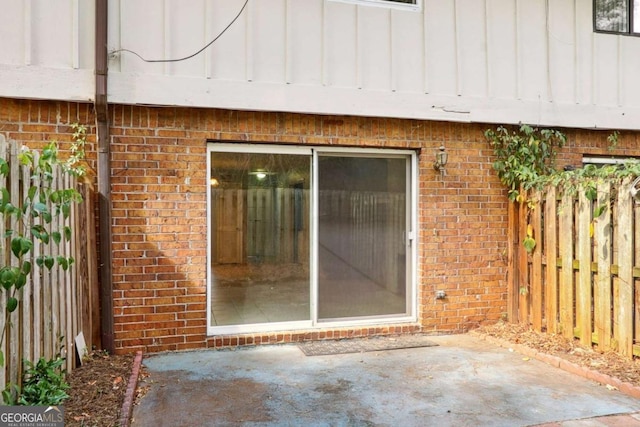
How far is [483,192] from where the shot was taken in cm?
639

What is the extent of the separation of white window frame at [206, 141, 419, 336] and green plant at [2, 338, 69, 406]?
209 cm

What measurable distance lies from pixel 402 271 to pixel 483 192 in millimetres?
1447

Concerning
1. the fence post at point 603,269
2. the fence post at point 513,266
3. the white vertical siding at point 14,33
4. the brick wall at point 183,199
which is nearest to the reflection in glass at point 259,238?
the brick wall at point 183,199

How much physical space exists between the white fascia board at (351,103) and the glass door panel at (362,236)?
647mm

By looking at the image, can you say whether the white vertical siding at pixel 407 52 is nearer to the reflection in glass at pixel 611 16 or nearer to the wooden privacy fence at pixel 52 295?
the reflection in glass at pixel 611 16

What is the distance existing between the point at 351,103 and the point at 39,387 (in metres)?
4.11

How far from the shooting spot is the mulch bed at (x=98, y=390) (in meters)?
3.38

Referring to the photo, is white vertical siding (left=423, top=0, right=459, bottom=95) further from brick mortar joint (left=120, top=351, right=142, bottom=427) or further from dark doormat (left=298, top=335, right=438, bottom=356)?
brick mortar joint (left=120, top=351, right=142, bottom=427)

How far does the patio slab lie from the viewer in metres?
3.66

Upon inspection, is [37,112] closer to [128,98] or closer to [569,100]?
[128,98]

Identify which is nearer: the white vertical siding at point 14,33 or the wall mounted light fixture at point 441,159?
the white vertical siding at point 14,33

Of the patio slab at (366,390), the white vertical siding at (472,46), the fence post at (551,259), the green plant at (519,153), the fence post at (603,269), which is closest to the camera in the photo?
the patio slab at (366,390)

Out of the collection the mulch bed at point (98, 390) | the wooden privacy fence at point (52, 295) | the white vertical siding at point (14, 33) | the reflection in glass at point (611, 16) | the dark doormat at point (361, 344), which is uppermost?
the reflection in glass at point (611, 16)

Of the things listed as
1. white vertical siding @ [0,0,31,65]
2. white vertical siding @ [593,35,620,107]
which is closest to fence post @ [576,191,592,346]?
white vertical siding @ [593,35,620,107]
